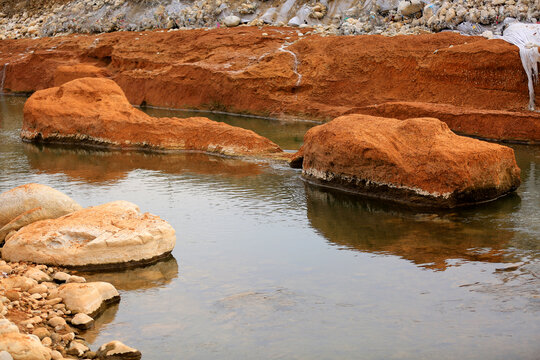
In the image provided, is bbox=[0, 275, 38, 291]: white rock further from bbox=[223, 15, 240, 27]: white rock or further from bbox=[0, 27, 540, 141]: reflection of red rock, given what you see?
bbox=[223, 15, 240, 27]: white rock

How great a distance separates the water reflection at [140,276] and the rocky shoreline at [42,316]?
311mm

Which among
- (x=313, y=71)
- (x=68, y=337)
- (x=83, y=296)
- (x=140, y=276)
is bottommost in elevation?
(x=140, y=276)

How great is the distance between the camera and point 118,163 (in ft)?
45.1

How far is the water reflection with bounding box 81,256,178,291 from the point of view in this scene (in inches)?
285

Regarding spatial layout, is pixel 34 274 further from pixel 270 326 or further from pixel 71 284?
pixel 270 326

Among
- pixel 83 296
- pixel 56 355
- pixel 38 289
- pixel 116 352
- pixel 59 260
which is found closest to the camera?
pixel 56 355

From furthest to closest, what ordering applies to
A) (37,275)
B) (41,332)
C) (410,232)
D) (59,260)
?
(410,232)
(59,260)
(37,275)
(41,332)

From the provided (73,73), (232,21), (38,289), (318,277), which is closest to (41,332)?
(38,289)

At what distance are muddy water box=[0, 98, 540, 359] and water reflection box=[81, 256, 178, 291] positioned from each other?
2cm

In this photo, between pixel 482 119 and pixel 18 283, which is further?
pixel 482 119

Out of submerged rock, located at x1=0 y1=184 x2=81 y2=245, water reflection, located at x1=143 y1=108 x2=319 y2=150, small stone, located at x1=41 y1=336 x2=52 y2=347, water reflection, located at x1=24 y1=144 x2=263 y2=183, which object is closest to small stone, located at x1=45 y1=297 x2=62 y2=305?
small stone, located at x1=41 y1=336 x2=52 y2=347

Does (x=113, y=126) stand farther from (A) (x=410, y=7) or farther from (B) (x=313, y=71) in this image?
(A) (x=410, y=7)

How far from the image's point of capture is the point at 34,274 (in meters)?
6.91

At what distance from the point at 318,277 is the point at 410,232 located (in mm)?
2079
